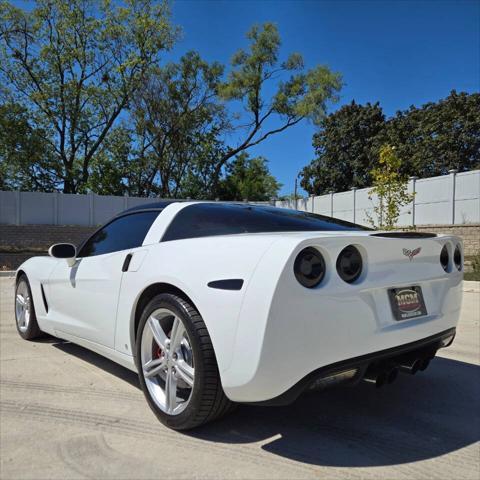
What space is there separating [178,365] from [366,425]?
3.93 ft

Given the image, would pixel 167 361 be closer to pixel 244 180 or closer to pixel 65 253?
pixel 65 253

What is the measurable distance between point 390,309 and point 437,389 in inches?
55.4

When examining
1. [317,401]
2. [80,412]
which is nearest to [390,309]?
[317,401]

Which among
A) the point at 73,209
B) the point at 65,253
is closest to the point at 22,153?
the point at 73,209

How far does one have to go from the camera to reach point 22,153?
2817cm

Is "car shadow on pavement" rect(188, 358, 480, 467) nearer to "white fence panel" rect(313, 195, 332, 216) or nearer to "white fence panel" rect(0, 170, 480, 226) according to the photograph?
"white fence panel" rect(0, 170, 480, 226)

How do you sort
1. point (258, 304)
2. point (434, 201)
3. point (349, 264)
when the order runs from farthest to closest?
point (434, 201) → point (349, 264) → point (258, 304)

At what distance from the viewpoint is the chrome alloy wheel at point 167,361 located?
2.66 metres


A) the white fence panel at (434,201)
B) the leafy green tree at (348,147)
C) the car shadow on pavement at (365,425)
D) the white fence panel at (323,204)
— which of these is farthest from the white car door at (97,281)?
the leafy green tree at (348,147)

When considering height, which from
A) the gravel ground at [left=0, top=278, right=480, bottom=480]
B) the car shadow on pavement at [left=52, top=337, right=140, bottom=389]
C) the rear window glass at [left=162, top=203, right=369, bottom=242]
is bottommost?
the car shadow on pavement at [left=52, top=337, right=140, bottom=389]

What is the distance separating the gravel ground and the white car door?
444 millimetres

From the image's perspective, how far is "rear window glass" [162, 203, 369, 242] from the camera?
9.76 ft

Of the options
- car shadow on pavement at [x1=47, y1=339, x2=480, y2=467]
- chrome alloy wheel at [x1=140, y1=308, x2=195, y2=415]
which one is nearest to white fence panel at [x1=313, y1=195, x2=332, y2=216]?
car shadow on pavement at [x1=47, y1=339, x2=480, y2=467]

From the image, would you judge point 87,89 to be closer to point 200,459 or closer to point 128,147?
point 128,147
